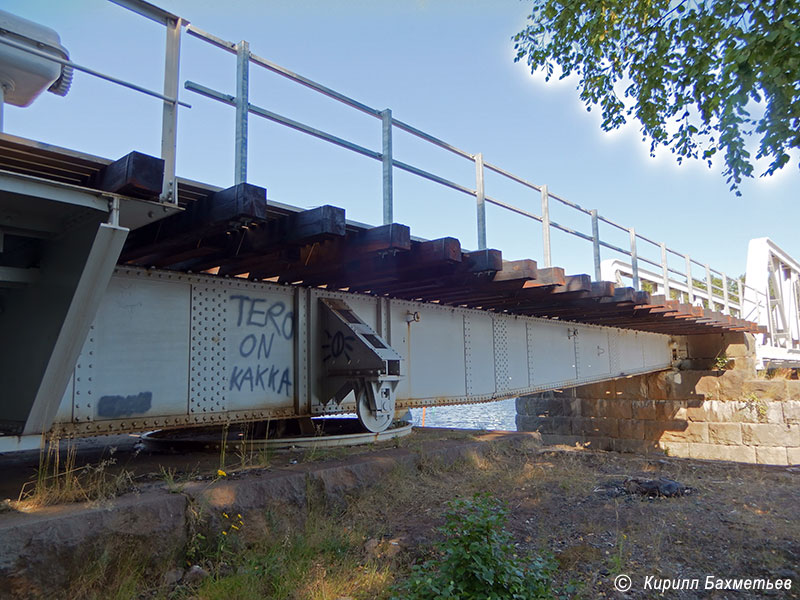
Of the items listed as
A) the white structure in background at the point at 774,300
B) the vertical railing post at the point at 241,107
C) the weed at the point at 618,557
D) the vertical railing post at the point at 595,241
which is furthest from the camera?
the white structure in background at the point at 774,300

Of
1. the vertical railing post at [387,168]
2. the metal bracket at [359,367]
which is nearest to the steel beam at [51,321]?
the vertical railing post at [387,168]

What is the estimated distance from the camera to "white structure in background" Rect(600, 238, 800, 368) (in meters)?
21.7

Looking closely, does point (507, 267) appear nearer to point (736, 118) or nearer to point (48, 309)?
point (736, 118)

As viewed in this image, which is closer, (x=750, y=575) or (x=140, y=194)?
(x=140, y=194)

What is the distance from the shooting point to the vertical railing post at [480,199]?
→ 8.57 metres

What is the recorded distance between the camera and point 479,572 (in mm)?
4094

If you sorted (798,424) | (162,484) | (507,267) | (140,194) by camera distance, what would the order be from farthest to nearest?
(798,424) → (507,267) → (162,484) → (140,194)

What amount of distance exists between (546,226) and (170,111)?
7122 millimetres

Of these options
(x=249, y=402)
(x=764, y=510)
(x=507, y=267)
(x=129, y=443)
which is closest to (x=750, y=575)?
(x=764, y=510)

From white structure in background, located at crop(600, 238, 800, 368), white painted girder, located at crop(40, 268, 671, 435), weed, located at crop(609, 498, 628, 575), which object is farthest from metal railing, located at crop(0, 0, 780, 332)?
white structure in background, located at crop(600, 238, 800, 368)

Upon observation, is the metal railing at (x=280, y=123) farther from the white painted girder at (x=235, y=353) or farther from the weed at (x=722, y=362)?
the weed at (x=722, y=362)

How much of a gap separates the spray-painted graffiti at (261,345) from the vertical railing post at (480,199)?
9.46 ft

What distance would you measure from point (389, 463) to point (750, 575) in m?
3.77

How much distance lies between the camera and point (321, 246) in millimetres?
6879
